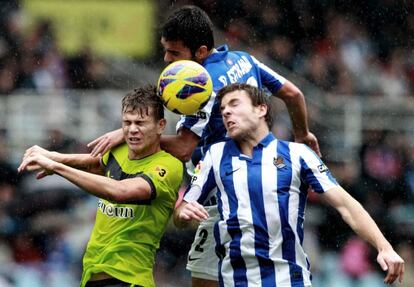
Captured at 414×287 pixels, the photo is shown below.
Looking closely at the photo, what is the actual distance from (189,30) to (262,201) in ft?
4.05

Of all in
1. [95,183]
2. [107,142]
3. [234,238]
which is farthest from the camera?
[107,142]

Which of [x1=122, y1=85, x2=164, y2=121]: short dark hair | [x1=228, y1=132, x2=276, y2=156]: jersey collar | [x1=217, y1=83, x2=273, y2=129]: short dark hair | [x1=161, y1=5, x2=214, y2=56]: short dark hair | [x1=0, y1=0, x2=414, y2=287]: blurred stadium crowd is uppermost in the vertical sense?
[x1=161, y1=5, x2=214, y2=56]: short dark hair

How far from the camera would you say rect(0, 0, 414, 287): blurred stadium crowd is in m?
12.6

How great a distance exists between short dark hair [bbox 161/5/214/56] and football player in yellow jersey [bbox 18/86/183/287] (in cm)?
44

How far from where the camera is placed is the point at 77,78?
14109mm

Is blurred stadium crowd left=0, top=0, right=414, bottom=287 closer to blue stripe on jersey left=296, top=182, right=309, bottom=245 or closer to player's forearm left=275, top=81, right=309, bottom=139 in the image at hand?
player's forearm left=275, top=81, right=309, bottom=139

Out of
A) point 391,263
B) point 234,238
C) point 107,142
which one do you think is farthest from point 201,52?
point 391,263

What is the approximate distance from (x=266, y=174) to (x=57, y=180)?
7.16 meters

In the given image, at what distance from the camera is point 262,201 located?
6145 millimetres

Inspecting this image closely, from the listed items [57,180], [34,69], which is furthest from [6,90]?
[57,180]

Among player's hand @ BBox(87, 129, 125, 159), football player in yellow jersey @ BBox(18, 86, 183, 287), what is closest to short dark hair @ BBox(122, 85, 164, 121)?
football player in yellow jersey @ BBox(18, 86, 183, 287)

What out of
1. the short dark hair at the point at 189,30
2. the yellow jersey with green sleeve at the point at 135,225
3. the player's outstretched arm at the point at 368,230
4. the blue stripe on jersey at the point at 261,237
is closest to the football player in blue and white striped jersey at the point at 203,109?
the short dark hair at the point at 189,30

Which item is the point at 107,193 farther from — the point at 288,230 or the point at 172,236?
the point at 172,236

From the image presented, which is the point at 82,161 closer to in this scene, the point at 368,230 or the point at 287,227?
the point at 287,227
